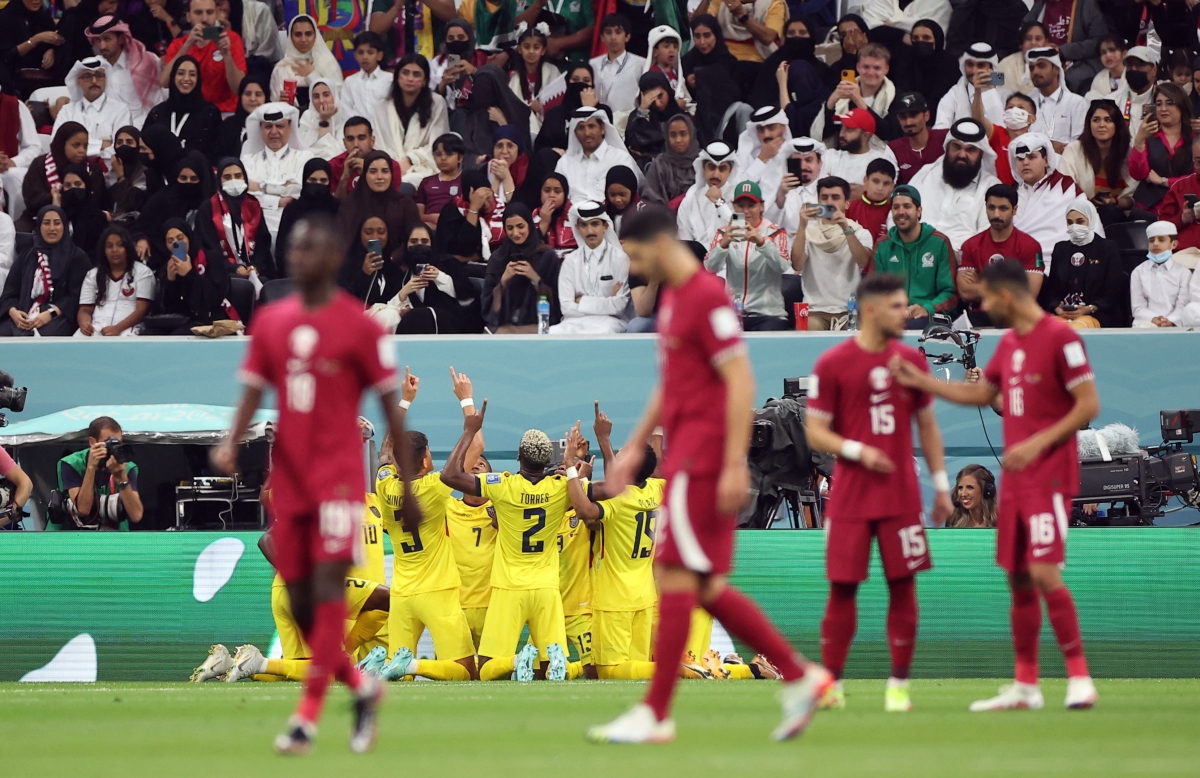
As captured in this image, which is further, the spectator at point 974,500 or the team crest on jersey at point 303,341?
the spectator at point 974,500

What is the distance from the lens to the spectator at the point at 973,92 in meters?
17.4

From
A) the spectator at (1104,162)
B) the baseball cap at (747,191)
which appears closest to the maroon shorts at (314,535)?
the baseball cap at (747,191)

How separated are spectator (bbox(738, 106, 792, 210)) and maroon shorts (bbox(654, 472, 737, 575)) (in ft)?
36.9

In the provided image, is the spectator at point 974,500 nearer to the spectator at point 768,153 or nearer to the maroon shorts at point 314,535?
the spectator at point 768,153

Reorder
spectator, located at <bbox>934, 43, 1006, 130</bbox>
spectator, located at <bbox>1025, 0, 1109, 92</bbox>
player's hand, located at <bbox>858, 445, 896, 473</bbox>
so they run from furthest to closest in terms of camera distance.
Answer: spectator, located at <bbox>1025, 0, 1109, 92</bbox> < spectator, located at <bbox>934, 43, 1006, 130</bbox> < player's hand, located at <bbox>858, 445, 896, 473</bbox>

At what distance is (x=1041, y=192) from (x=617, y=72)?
5.52 metres

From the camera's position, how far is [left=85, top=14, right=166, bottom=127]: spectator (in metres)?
19.5

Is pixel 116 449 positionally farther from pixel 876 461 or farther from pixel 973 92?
pixel 973 92

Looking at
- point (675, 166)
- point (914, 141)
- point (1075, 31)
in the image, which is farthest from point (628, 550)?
point (1075, 31)

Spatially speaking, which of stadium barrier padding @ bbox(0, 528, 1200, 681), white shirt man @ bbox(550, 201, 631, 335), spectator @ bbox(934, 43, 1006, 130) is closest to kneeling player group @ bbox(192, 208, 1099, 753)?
stadium barrier padding @ bbox(0, 528, 1200, 681)

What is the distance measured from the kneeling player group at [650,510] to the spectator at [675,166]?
5.76 m

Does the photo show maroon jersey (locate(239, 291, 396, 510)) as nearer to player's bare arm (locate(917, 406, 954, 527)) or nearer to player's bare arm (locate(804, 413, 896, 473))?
player's bare arm (locate(804, 413, 896, 473))

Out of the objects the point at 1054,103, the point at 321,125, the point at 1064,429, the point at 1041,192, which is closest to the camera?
the point at 1064,429

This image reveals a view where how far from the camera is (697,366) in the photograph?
6.11m
